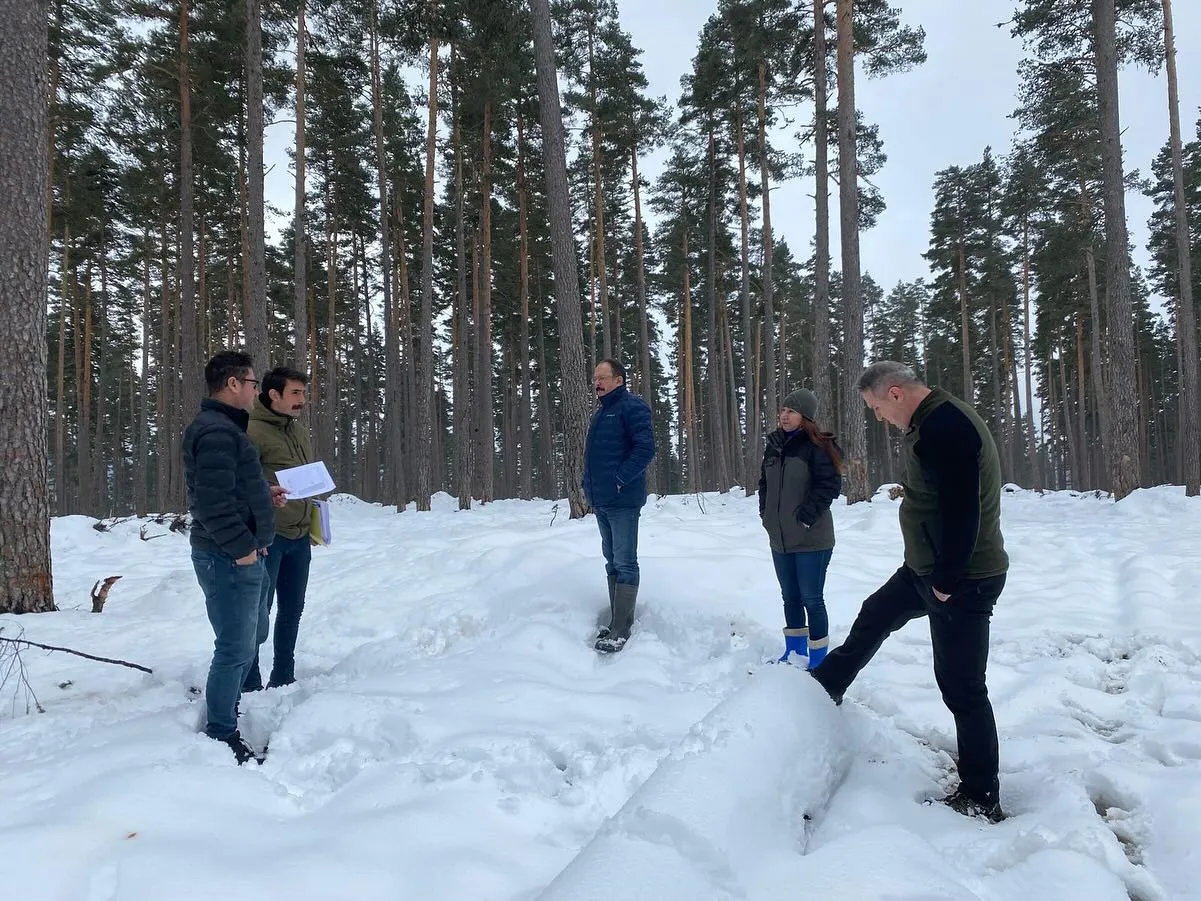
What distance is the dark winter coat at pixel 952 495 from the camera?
2.38 m

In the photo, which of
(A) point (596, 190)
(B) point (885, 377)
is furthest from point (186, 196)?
(B) point (885, 377)

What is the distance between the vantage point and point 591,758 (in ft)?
9.27

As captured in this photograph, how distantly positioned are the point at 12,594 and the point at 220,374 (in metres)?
3.96

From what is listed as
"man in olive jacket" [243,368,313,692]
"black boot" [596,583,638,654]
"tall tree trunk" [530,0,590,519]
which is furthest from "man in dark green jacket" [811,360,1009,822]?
"tall tree trunk" [530,0,590,519]

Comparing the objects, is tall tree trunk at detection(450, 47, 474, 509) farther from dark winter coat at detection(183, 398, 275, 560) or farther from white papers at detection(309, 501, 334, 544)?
dark winter coat at detection(183, 398, 275, 560)

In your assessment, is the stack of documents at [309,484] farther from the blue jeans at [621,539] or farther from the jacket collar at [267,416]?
the blue jeans at [621,539]

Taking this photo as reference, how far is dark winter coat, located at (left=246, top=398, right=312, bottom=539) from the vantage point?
3736 millimetres

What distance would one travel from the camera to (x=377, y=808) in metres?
2.41

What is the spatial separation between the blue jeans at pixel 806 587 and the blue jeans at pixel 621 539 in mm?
1040

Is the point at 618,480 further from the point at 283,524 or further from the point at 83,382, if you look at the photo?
the point at 83,382

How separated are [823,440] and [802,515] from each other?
0.57 meters

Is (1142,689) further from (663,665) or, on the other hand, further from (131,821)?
(131,821)

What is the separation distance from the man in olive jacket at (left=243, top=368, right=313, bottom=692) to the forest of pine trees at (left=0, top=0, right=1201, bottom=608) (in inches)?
121

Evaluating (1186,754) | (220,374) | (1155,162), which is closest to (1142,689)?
(1186,754)
